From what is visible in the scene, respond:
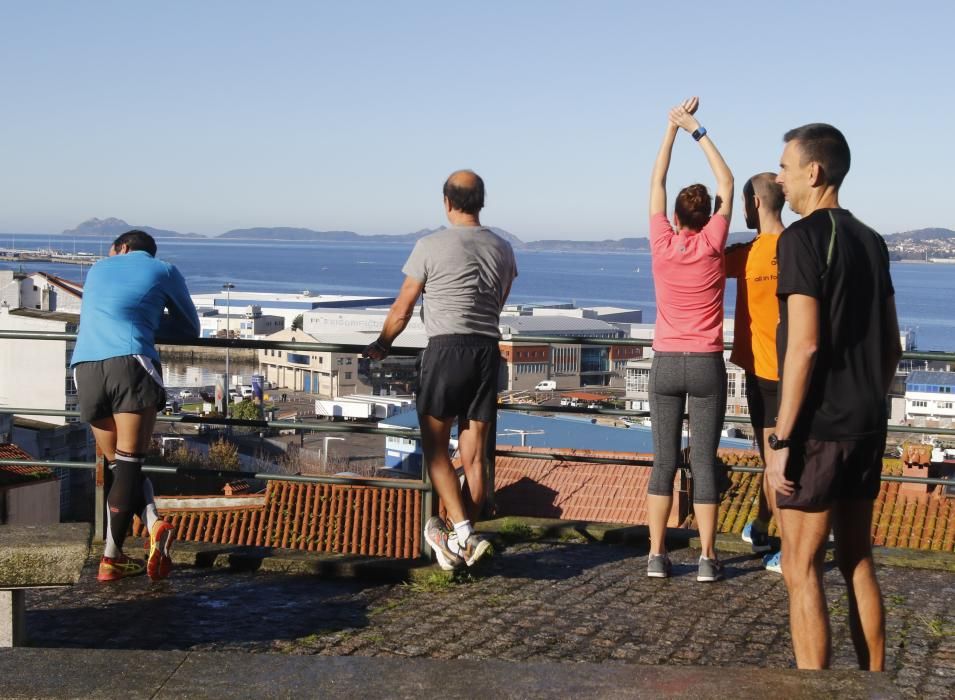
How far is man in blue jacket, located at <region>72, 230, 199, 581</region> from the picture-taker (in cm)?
529

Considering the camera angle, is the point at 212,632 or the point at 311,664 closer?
the point at 311,664

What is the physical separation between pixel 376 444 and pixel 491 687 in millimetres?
67269

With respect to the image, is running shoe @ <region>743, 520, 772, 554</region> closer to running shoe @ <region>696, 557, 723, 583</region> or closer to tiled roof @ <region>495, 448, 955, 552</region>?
running shoe @ <region>696, 557, 723, 583</region>

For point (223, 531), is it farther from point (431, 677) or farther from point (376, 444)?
point (376, 444)

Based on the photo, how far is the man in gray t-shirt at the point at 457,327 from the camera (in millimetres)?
5316

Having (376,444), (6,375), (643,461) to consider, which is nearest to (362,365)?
(376,444)

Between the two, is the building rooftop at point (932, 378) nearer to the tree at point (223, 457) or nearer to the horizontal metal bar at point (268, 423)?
the tree at point (223, 457)

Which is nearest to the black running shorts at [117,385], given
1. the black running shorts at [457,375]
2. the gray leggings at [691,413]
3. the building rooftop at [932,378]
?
the black running shorts at [457,375]

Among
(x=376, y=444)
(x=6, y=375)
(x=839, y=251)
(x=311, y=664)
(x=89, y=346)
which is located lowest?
(x=376, y=444)

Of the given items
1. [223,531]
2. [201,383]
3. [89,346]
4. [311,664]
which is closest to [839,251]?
[311,664]

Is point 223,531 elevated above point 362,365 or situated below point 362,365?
above

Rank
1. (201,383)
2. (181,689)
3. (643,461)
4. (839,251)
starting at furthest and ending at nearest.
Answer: (201,383) → (643,461) → (839,251) → (181,689)

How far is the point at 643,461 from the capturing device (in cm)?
584

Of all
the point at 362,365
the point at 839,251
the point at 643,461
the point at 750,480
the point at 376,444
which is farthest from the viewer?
the point at 362,365
